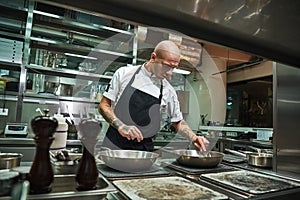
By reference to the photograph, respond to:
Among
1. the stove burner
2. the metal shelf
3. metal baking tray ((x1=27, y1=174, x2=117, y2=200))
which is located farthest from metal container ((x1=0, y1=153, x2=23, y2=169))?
the metal shelf

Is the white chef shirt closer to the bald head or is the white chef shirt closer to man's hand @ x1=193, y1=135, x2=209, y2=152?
the bald head

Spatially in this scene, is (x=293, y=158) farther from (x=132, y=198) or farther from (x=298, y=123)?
(x=132, y=198)

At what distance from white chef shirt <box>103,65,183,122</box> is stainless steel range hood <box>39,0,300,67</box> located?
0.94 m

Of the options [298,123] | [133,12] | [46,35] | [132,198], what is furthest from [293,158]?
[46,35]

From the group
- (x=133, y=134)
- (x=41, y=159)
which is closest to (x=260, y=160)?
(x=133, y=134)

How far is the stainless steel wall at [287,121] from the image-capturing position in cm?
115

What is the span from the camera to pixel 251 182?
0.81 m

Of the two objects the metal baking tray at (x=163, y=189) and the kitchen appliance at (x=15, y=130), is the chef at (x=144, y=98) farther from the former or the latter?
the kitchen appliance at (x=15, y=130)

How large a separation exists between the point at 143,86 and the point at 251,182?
1.03 metres

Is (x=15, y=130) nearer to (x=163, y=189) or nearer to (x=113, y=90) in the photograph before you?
(x=113, y=90)

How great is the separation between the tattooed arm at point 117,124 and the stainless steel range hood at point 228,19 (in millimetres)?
510

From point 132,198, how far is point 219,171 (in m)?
0.51

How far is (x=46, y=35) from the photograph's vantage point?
295cm

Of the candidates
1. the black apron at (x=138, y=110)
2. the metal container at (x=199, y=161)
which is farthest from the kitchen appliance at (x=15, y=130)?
the metal container at (x=199, y=161)
